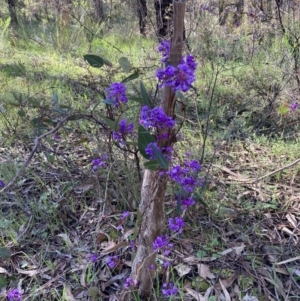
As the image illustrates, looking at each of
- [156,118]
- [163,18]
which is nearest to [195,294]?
[156,118]

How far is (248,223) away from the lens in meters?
1.64

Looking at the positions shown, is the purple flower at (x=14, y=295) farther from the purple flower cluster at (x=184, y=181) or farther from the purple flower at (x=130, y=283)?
the purple flower cluster at (x=184, y=181)

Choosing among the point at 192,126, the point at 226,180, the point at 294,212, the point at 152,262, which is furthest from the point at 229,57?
the point at 152,262

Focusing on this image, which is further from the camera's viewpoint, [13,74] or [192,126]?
[13,74]

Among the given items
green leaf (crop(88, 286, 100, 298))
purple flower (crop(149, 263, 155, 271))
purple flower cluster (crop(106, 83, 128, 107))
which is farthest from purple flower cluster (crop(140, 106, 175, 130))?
green leaf (crop(88, 286, 100, 298))

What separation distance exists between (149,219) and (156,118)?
0.39 m

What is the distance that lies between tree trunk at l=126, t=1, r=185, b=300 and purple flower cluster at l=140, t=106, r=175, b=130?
75 millimetres

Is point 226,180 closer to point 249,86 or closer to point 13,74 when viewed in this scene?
point 249,86

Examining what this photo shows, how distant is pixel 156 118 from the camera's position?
912mm

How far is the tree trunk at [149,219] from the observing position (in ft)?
3.38

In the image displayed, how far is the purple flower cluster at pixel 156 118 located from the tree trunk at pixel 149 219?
0.25ft

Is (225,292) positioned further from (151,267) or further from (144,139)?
(144,139)

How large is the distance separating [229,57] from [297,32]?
0.60 metres

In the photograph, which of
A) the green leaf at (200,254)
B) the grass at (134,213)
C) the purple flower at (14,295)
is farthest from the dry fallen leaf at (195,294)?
the purple flower at (14,295)
